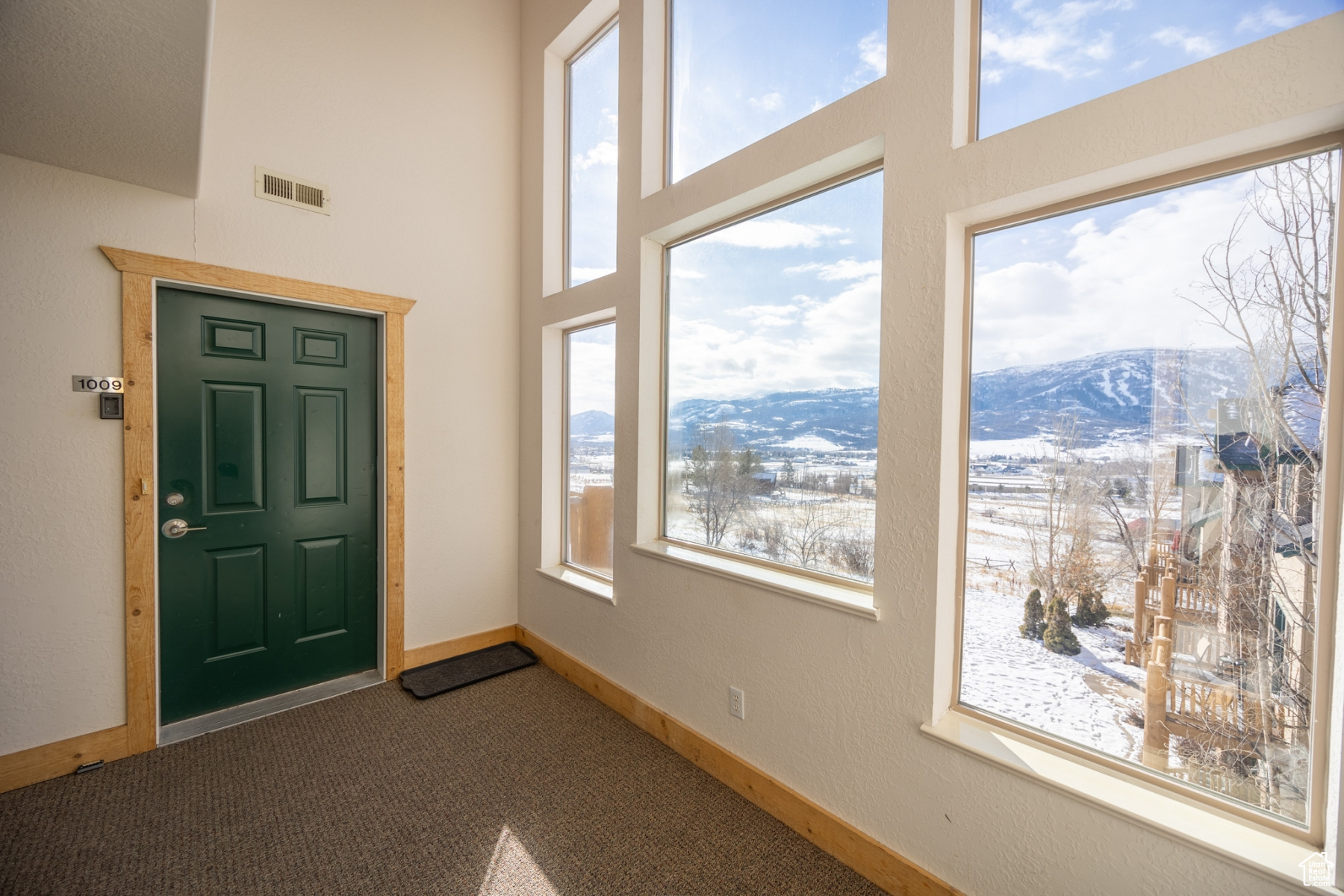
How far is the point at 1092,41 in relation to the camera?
4.58 feet

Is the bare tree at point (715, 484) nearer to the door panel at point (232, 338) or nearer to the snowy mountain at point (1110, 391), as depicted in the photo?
the snowy mountain at point (1110, 391)

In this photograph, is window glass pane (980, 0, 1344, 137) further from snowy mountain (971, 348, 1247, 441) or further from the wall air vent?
the wall air vent

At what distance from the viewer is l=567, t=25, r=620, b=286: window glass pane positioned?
3.02 m

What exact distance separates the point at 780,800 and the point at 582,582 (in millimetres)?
1490

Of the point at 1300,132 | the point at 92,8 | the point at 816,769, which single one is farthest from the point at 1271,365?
the point at 92,8

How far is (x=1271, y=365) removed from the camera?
47.0 inches

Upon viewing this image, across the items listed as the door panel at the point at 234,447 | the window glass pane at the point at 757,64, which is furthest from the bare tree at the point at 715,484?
the door panel at the point at 234,447

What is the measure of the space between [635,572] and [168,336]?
92.2 inches

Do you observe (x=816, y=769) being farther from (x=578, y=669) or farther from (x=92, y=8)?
(x=92, y=8)

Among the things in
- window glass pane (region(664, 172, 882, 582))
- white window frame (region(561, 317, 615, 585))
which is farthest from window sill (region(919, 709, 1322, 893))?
white window frame (region(561, 317, 615, 585))

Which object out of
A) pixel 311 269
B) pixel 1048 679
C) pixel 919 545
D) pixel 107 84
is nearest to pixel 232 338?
pixel 311 269

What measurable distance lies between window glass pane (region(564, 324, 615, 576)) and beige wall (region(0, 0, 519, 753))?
45cm

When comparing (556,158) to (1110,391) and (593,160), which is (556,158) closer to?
(593,160)

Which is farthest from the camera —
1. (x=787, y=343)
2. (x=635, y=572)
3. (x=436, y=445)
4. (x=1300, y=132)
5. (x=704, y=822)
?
(x=436, y=445)
